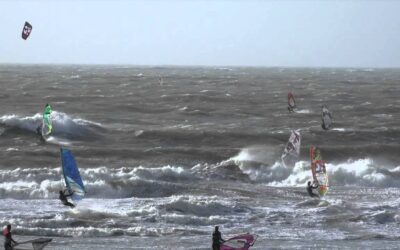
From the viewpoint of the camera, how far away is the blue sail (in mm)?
18016

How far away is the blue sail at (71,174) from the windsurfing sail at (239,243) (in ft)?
17.6

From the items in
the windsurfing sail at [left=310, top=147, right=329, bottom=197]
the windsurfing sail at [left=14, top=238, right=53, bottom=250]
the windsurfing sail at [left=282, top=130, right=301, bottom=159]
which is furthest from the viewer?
the windsurfing sail at [left=282, top=130, right=301, bottom=159]

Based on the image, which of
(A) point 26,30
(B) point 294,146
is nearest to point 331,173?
(B) point 294,146

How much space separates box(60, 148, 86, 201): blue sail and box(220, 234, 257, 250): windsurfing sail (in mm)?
5374

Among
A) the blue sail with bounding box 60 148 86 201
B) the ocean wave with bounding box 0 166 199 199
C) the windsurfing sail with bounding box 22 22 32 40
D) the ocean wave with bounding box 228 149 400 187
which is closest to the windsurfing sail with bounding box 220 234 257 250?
the blue sail with bounding box 60 148 86 201

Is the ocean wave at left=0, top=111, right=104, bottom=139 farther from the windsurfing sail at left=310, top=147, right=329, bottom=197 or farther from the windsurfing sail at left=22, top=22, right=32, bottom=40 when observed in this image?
the windsurfing sail at left=310, top=147, right=329, bottom=197

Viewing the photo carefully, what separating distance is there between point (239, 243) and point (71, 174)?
5766mm

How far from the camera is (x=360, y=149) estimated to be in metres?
32.3

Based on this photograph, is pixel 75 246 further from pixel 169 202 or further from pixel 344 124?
pixel 344 124

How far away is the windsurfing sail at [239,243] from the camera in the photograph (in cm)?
1479

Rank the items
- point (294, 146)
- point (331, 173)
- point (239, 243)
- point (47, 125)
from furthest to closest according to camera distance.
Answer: point (47, 125) < point (294, 146) < point (331, 173) < point (239, 243)

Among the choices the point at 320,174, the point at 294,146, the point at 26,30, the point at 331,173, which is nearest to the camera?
the point at 320,174

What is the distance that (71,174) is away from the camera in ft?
60.4

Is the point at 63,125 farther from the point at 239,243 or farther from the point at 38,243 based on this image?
the point at 239,243
